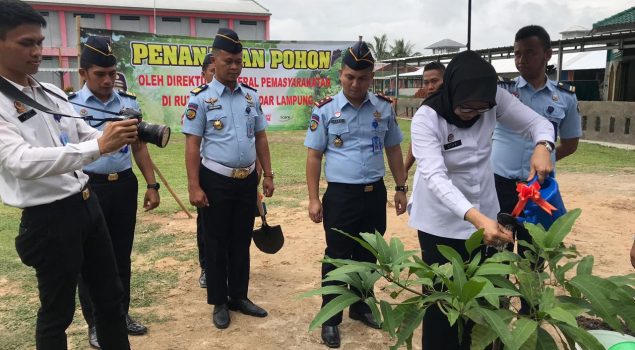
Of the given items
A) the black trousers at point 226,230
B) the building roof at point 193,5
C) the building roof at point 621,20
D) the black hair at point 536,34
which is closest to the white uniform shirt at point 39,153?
the black trousers at point 226,230

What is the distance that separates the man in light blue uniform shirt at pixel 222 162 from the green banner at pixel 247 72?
27.0 ft

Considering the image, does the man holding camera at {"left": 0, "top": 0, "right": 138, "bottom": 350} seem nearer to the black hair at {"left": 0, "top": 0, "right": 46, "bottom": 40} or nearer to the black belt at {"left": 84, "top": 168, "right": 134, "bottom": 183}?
the black hair at {"left": 0, "top": 0, "right": 46, "bottom": 40}

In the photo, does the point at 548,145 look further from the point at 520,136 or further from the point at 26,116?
the point at 26,116

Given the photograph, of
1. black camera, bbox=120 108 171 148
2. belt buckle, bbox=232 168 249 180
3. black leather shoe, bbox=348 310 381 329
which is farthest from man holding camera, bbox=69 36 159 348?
black leather shoe, bbox=348 310 381 329

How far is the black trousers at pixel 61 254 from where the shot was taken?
204cm

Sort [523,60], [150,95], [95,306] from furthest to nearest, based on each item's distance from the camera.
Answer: [150,95] < [523,60] < [95,306]

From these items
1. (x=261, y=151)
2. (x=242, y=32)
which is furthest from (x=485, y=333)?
(x=242, y=32)

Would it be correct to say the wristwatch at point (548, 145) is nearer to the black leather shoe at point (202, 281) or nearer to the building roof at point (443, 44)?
the black leather shoe at point (202, 281)

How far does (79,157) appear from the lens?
1.88 m

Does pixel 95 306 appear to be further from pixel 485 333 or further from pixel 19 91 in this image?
pixel 485 333

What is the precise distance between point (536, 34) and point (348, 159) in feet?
4.35

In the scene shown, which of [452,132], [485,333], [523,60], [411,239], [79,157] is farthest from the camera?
[411,239]

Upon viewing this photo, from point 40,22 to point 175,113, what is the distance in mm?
10394

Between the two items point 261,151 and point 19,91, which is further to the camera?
point 261,151
